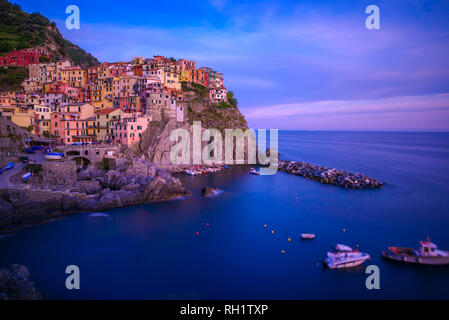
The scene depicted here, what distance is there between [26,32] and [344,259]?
80.2 metres

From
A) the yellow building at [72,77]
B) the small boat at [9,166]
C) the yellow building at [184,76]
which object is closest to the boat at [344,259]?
the small boat at [9,166]

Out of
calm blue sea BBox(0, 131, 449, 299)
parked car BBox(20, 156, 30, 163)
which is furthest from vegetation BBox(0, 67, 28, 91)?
calm blue sea BBox(0, 131, 449, 299)

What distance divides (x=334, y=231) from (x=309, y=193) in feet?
37.7

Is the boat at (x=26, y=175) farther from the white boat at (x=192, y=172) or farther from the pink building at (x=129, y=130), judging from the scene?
the white boat at (x=192, y=172)

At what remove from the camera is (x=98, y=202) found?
24.8 metres

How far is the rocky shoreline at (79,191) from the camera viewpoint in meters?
20.9

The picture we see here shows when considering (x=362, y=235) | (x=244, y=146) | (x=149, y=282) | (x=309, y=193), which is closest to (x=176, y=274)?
(x=149, y=282)

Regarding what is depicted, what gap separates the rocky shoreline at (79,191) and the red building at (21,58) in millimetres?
Answer: 36329

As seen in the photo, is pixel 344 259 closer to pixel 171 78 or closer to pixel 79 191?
pixel 79 191

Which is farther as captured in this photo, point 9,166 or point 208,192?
point 208,192

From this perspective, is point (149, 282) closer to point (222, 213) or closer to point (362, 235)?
point (222, 213)

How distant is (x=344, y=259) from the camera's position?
643 inches

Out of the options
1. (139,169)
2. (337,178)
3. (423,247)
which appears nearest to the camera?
(423,247)
